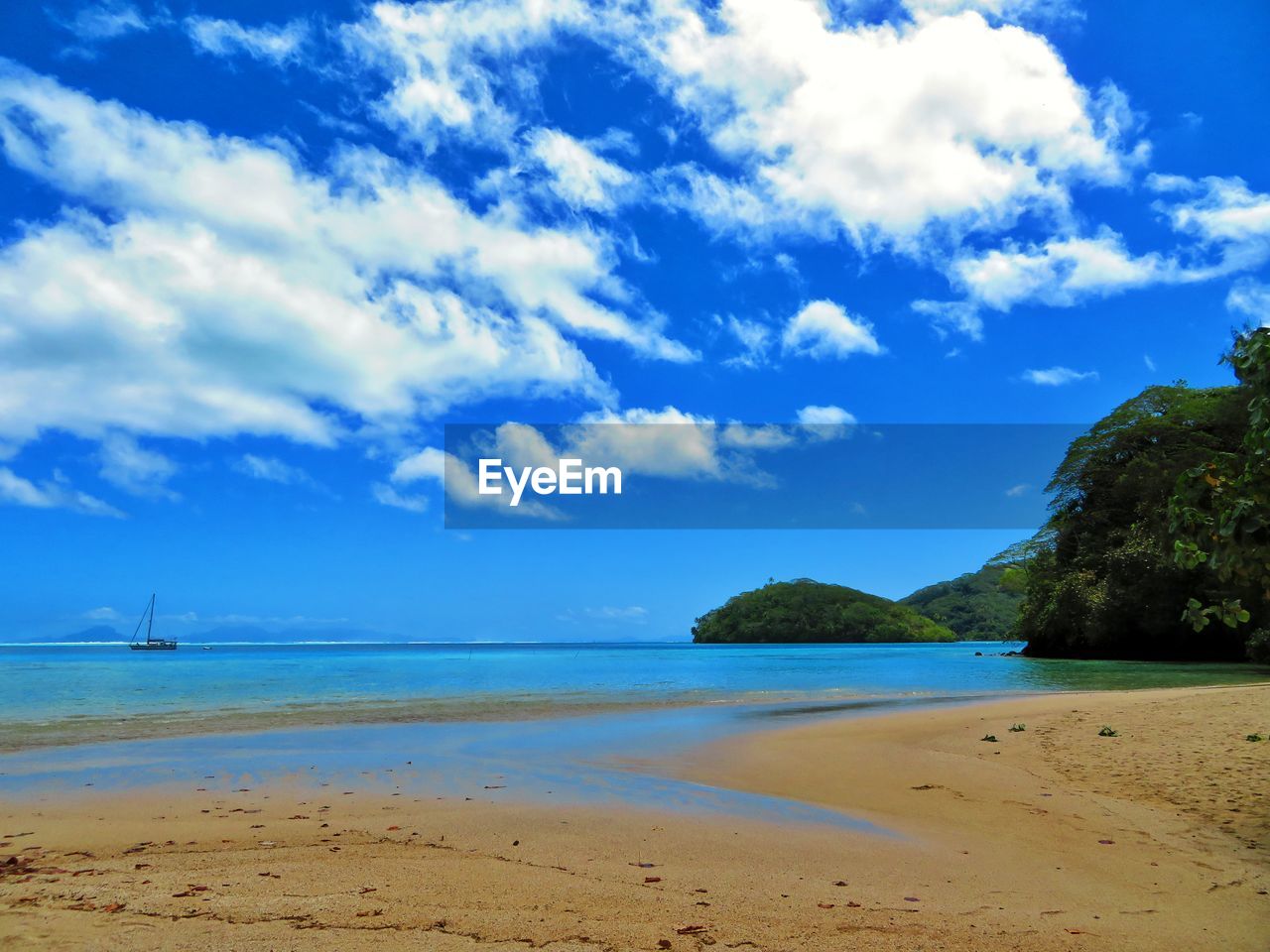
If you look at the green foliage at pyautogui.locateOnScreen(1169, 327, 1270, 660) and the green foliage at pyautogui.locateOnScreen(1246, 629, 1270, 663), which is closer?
the green foliage at pyautogui.locateOnScreen(1169, 327, 1270, 660)

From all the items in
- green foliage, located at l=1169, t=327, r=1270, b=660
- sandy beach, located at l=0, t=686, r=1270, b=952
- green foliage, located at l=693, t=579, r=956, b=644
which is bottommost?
green foliage, located at l=693, t=579, r=956, b=644

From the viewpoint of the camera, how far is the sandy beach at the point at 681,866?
541cm

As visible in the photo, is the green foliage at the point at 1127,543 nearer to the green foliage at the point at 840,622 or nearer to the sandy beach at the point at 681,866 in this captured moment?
the sandy beach at the point at 681,866

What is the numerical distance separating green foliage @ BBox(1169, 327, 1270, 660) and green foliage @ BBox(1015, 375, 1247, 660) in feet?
148

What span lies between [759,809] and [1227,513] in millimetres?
6153

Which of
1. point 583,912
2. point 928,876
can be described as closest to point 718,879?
point 583,912

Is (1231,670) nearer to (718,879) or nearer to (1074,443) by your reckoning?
(1074,443)

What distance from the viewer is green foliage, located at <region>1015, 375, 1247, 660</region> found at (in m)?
51.4

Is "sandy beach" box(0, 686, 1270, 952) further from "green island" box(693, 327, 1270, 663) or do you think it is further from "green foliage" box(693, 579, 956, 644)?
"green foliage" box(693, 579, 956, 644)

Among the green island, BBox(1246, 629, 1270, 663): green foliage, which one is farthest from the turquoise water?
the green island

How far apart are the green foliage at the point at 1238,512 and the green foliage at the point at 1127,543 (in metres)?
45.2

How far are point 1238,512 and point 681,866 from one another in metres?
5.24

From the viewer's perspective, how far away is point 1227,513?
19.3ft

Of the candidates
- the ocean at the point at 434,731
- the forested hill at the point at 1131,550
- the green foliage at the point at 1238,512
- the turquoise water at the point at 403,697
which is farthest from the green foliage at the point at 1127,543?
the green foliage at the point at 1238,512
